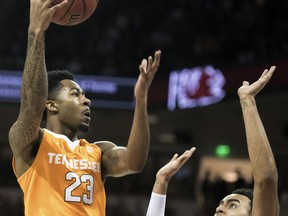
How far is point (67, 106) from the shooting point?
4.04m

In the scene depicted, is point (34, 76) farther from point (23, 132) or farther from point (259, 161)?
point (259, 161)

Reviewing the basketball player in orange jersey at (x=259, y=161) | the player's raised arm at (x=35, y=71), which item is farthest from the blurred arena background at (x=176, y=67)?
the player's raised arm at (x=35, y=71)

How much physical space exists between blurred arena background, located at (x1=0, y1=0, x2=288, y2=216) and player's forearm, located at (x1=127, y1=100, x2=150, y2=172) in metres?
7.55

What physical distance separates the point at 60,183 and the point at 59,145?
0.23m

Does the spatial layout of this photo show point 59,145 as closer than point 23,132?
No

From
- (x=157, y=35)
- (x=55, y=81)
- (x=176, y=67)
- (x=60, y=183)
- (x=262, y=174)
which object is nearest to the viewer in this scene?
(x=262, y=174)

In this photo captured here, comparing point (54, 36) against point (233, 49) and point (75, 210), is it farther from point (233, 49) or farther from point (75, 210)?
point (75, 210)

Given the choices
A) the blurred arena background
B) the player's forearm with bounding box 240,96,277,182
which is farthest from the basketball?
the blurred arena background

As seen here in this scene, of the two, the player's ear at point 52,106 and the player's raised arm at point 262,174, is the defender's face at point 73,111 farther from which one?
the player's raised arm at point 262,174

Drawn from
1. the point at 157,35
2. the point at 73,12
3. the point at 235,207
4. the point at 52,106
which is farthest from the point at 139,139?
the point at 157,35

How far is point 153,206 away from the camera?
407 centimetres

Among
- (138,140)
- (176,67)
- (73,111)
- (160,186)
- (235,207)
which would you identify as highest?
(176,67)

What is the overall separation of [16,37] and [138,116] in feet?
38.2

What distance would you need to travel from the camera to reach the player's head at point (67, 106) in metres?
4.03
